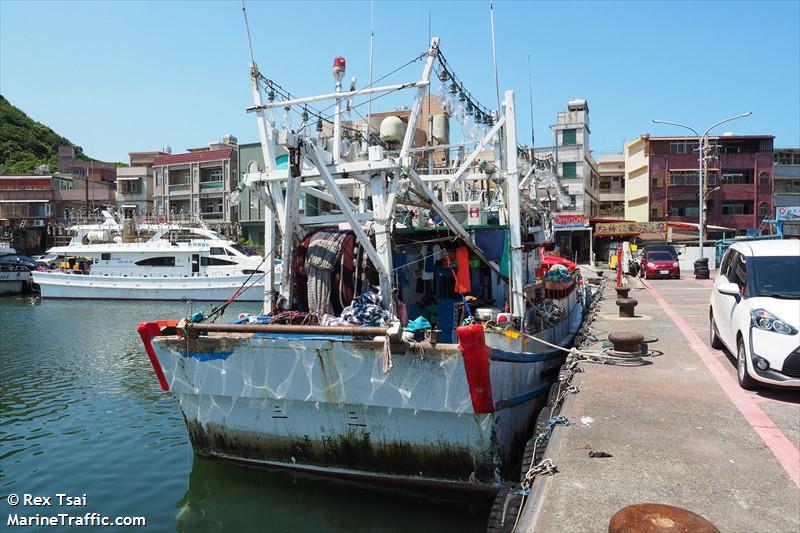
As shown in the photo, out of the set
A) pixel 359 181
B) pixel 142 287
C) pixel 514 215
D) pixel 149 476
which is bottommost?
pixel 149 476

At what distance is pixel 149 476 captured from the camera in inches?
347

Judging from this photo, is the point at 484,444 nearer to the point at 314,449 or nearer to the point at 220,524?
the point at 314,449

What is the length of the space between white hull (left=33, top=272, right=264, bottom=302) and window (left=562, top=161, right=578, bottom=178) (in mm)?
28898

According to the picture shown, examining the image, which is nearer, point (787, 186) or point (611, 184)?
point (787, 186)

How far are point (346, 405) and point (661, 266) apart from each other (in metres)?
23.5

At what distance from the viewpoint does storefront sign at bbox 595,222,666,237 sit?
46.5 meters

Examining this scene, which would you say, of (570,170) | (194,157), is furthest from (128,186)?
(570,170)

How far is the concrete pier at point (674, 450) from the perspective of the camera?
14.9 feet

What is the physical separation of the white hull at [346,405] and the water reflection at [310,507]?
12.0 inches

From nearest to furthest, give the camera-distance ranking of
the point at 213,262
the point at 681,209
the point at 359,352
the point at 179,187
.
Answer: the point at 359,352, the point at 213,262, the point at 681,209, the point at 179,187

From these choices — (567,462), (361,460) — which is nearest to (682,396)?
(567,462)

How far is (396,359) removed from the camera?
6.93 m

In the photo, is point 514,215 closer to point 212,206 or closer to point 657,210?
point 657,210

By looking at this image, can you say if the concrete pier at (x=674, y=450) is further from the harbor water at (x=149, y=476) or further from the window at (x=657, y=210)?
the window at (x=657, y=210)
